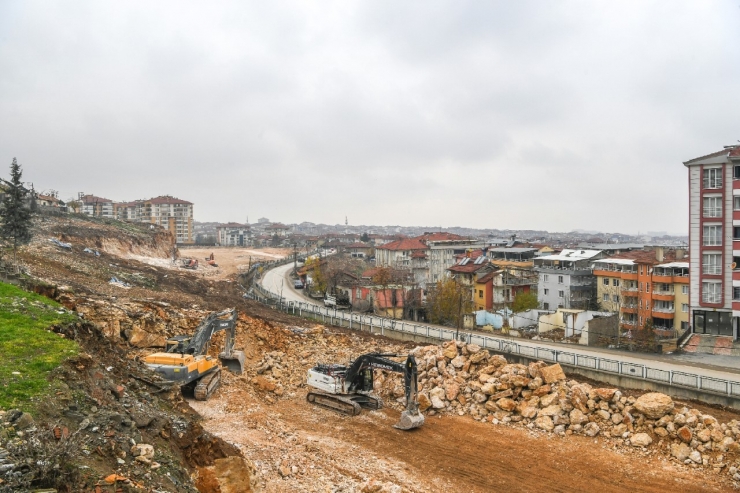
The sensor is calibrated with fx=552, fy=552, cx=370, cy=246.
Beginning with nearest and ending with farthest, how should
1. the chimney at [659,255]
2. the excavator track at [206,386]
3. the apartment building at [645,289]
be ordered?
the excavator track at [206,386] < the apartment building at [645,289] < the chimney at [659,255]

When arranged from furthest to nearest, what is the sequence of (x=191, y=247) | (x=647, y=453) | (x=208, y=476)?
(x=191, y=247) < (x=647, y=453) < (x=208, y=476)

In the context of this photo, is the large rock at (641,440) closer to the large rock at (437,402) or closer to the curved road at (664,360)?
the large rock at (437,402)

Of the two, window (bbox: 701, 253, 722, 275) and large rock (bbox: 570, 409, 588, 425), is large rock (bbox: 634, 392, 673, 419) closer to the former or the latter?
large rock (bbox: 570, 409, 588, 425)

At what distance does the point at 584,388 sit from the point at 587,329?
16.8 m

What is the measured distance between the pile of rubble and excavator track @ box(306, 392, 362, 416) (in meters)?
2.36

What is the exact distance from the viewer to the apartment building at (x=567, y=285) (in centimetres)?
4547

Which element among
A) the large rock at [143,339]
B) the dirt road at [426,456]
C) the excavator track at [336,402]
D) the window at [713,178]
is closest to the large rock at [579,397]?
the dirt road at [426,456]

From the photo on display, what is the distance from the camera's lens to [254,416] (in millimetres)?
16891

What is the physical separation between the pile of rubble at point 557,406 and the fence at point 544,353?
3407mm

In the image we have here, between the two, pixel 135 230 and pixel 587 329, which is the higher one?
pixel 135 230

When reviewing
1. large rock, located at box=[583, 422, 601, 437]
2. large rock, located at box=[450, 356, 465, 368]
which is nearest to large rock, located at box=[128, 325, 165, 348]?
large rock, located at box=[450, 356, 465, 368]

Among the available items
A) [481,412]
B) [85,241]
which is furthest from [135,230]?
[481,412]

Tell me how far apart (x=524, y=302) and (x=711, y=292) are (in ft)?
49.9

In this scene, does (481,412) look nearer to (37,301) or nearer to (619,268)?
(37,301)
